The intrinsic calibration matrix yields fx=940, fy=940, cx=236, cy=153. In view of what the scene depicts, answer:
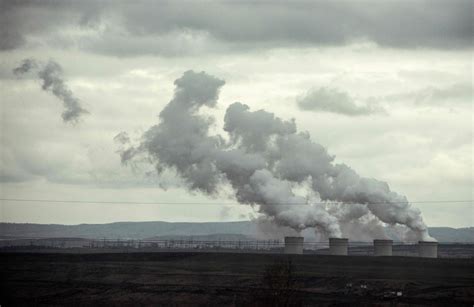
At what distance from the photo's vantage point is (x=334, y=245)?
154875mm

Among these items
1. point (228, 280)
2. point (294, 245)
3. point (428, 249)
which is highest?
point (294, 245)

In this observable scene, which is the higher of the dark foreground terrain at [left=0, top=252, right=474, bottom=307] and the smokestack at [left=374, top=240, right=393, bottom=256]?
the smokestack at [left=374, top=240, right=393, bottom=256]

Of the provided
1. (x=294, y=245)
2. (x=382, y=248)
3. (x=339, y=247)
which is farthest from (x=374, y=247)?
(x=294, y=245)

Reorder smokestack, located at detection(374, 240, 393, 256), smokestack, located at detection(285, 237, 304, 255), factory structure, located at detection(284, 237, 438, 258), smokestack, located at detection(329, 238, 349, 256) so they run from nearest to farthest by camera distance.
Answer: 1. factory structure, located at detection(284, 237, 438, 258)
2. smokestack, located at detection(374, 240, 393, 256)
3. smokestack, located at detection(285, 237, 304, 255)
4. smokestack, located at detection(329, 238, 349, 256)

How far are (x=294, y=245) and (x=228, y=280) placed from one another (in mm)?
31103

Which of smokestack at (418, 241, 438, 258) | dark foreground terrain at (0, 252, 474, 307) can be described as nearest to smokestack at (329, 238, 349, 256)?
dark foreground terrain at (0, 252, 474, 307)

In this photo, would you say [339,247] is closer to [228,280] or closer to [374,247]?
[374,247]

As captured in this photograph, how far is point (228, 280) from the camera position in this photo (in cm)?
12312

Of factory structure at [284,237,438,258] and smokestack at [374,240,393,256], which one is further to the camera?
smokestack at [374,240,393,256]

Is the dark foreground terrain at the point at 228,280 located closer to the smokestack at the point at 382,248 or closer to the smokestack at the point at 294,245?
the smokestack at the point at 294,245

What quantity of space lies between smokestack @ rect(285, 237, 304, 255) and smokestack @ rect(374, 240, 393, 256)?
12.0 m

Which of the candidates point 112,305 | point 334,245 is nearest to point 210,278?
point 112,305

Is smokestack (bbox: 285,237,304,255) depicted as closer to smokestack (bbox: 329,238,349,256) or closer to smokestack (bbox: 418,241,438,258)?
smokestack (bbox: 329,238,349,256)

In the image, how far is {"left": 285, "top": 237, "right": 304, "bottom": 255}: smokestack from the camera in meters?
152
